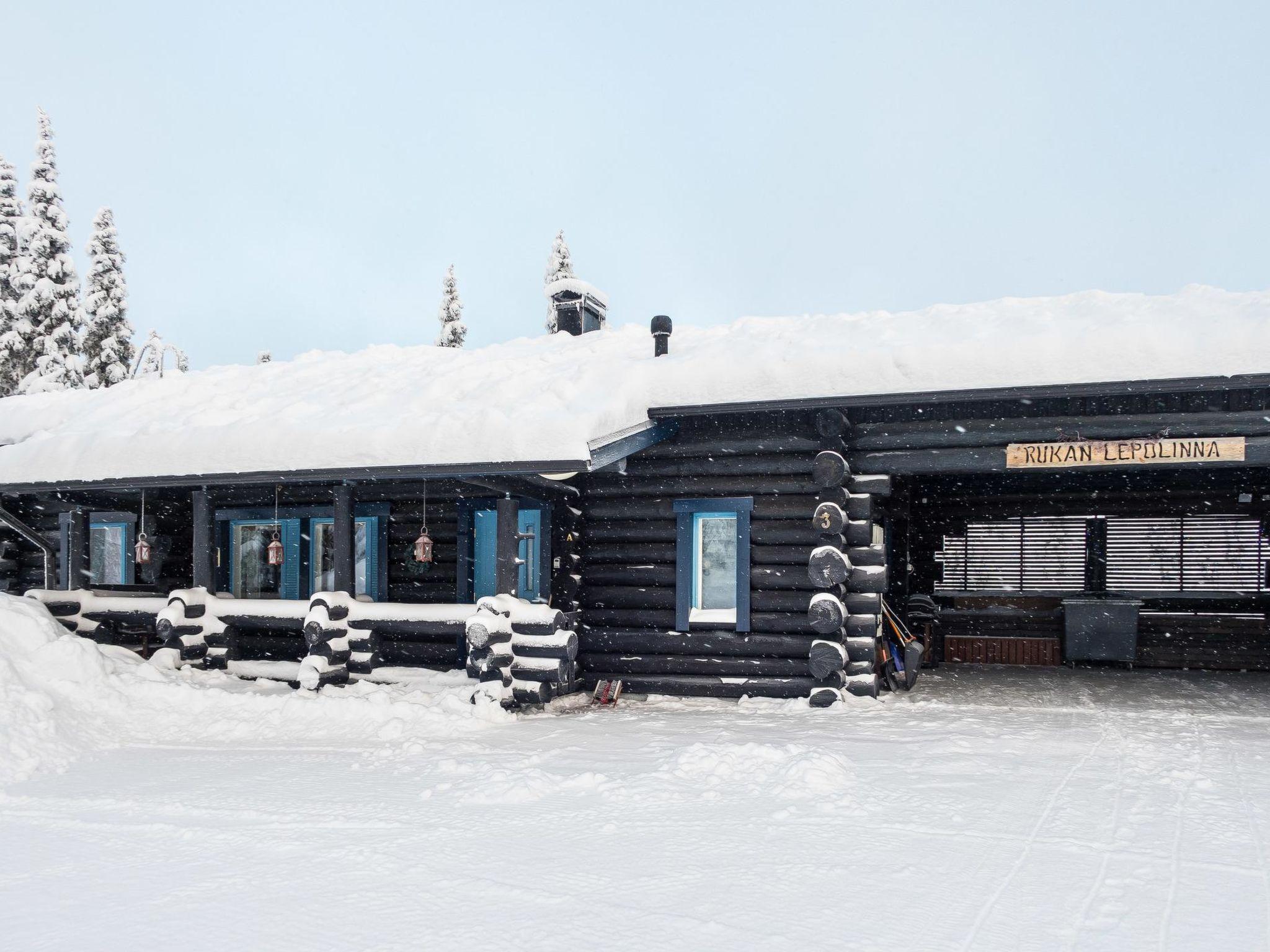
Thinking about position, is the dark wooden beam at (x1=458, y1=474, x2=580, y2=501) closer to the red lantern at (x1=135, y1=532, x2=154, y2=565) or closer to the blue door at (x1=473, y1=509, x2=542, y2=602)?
the blue door at (x1=473, y1=509, x2=542, y2=602)

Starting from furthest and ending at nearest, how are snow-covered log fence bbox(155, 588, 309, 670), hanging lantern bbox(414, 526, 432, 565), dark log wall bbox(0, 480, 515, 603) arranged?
dark log wall bbox(0, 480, 515, 603) → snow-covered log fence bbox(155, 588, 309, 670) → hanging lantern bbox(414, 526, 432, 565)

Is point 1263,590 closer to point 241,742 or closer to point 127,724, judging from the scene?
point 241,742

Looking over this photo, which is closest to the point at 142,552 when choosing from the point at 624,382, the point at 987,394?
the point at 624,382

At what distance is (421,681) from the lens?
1041 centimetres

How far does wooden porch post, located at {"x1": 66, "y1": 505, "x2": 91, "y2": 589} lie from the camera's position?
41.3 ft

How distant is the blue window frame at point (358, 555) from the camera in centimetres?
1259

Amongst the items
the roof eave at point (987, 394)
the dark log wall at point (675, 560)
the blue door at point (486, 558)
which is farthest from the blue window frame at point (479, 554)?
the roof eave at point (987, 394)

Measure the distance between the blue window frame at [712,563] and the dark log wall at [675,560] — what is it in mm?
103

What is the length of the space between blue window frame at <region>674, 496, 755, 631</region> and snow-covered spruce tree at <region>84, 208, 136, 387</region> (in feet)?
90.1

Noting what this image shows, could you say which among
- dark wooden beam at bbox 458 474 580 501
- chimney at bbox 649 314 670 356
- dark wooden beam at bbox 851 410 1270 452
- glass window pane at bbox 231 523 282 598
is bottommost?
glass window pane at bbox 231 523 282 598

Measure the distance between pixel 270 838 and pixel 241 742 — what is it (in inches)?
130

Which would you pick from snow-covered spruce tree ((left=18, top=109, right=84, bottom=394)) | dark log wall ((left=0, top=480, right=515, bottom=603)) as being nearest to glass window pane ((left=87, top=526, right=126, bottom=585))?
dark log wall ((left=0, top=480, right=515, bottom=603))

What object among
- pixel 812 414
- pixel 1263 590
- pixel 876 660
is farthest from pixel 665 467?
pixel 1263 590

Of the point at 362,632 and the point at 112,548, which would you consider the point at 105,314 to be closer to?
the point at 112,548
